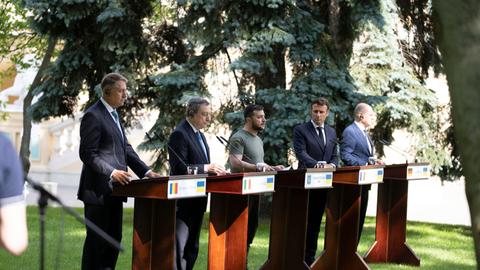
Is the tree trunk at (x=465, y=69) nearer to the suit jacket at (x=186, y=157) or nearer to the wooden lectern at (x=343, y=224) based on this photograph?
the suit jacket at (x=186, y=157)

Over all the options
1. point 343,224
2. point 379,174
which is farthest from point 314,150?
point 343,224

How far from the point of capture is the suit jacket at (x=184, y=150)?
8.70 metres

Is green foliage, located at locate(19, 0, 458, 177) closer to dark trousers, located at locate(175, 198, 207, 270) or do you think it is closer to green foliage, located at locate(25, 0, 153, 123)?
green foliage, located at locate(25, 0, 153, 123)

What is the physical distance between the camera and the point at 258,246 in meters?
13.4

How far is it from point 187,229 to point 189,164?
23.6 inches

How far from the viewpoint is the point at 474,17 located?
513 centimetres

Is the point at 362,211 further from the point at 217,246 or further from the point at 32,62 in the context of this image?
the point at 32,62

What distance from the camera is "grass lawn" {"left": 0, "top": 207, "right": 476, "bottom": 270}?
11.4 metres

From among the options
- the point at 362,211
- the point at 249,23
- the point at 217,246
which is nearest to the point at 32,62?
the point at 249,23

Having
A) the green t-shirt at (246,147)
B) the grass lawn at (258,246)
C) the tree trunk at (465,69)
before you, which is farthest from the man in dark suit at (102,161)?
the tree trunk at (465,69)

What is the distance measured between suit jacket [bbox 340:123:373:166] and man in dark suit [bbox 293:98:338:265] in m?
0.58

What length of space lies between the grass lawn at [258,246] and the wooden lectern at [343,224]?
127cm

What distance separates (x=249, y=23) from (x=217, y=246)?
6881mm

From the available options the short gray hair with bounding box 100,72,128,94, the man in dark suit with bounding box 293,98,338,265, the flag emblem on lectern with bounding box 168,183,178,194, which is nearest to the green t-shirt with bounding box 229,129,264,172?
the man in dark suit with bounding box 293,98,338,265
